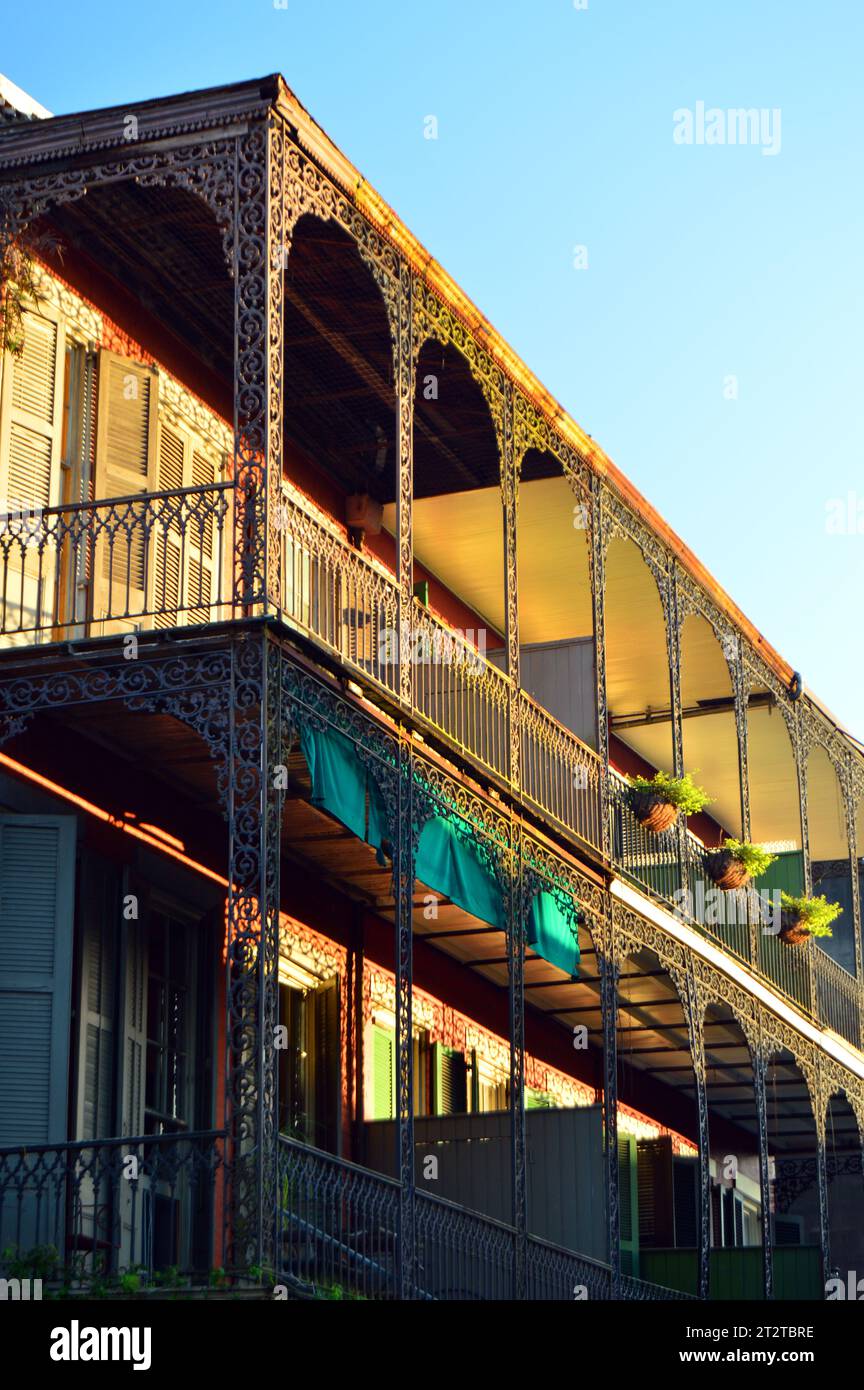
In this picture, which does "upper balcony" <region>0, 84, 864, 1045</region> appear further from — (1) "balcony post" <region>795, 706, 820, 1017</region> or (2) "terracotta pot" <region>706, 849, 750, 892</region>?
(1) "balcony post" <region>795, 706, 820, 1017</region>

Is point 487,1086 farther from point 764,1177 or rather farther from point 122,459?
point 122,459

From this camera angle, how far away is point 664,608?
2064cm

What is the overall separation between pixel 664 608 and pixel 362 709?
284 inches

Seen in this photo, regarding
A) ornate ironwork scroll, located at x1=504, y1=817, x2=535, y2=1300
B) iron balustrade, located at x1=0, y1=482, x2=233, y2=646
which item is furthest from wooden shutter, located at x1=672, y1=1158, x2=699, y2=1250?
iron balustrade, located at x1=0, y1=482, x2=233, y2=646

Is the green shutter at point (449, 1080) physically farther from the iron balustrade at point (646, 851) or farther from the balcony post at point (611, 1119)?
the iron balustrade at point (646, 851)

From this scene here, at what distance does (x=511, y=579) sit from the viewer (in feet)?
54.8

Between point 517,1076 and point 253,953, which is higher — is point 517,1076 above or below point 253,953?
below

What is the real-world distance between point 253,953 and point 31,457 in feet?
13.7

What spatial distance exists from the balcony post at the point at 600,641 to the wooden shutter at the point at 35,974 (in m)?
5.87

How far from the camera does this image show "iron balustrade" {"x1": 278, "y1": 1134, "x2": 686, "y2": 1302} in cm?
1245

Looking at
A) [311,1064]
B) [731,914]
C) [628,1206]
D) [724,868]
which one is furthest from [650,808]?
[628,1206]

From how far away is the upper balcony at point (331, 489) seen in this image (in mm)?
13602

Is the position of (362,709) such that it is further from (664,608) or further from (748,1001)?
(748,1001)
